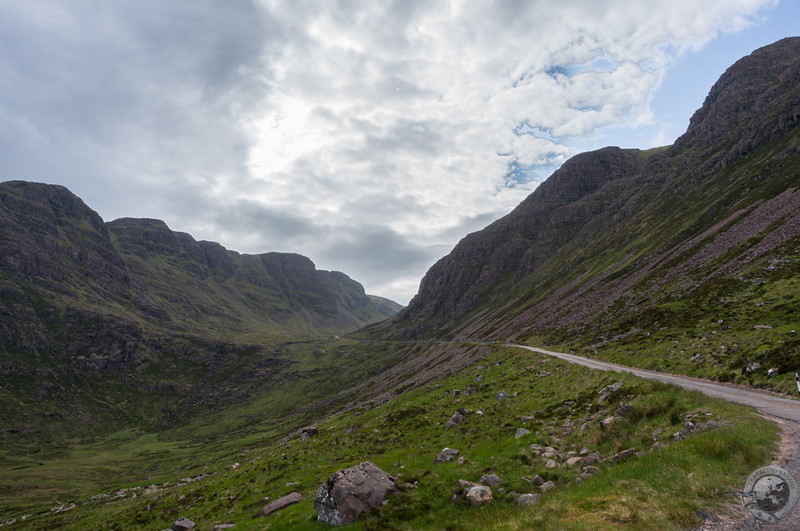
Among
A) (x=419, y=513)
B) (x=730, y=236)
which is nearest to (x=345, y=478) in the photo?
(x=419, y=513)

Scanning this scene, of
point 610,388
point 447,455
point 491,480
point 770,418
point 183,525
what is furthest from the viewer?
point 610,388

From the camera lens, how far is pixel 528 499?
16.2 metres

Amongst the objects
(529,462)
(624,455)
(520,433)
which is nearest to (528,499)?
(529,462)

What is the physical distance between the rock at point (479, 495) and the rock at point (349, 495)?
487 cm

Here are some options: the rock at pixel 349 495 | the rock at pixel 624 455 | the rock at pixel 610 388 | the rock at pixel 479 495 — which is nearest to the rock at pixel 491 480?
the rock at pixel 479 495

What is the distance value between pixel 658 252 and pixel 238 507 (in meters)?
121

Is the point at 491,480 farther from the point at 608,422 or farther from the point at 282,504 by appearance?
the point at 282,504

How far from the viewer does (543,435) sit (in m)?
24.3

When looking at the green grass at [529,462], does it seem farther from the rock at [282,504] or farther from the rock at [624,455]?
the rock at [282,504]

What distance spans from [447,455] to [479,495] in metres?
7.68

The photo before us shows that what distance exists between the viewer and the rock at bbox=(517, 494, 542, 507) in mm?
15856

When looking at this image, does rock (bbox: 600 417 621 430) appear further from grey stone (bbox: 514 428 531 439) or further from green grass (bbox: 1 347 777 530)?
grey stone (bbox: 514 428 531 439)

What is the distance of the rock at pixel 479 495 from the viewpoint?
1742 centimetres

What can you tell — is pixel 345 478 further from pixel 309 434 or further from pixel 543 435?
pixel 309 434
